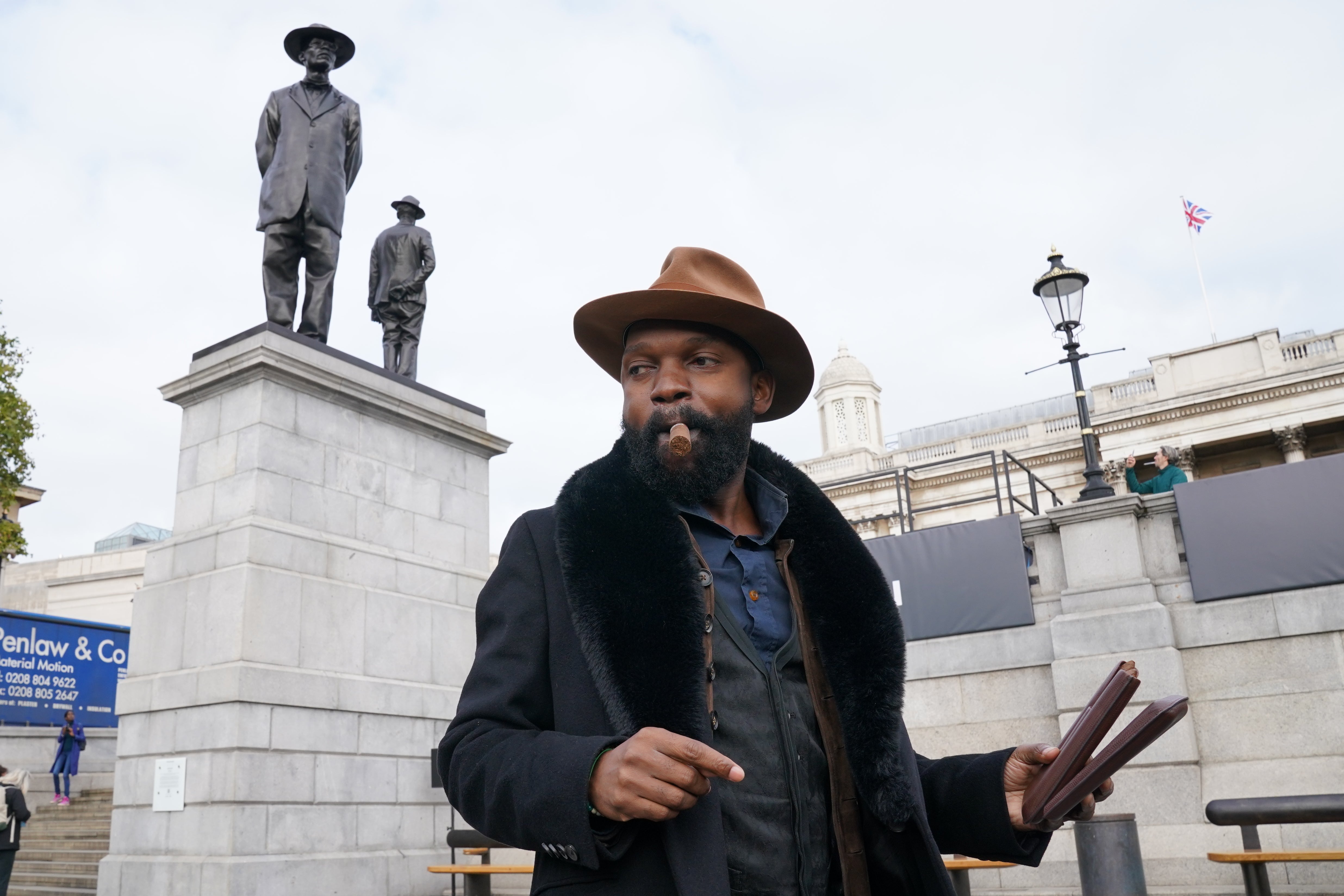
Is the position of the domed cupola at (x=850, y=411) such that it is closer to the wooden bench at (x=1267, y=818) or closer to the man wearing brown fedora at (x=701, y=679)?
the wooden bench at (x=1267, y=818)

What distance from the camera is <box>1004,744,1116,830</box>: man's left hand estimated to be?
250 centimetres

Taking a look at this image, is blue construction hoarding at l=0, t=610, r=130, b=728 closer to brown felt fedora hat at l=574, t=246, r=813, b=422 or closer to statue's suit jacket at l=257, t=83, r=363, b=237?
statue's suit jacket at l=257, t=83, r=363, b=237

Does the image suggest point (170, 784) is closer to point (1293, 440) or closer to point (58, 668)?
point (58, 668)

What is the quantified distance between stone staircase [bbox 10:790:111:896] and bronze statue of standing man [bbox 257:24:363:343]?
6.70 metres

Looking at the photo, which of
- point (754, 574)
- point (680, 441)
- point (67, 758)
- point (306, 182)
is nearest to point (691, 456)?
point (680, 441)

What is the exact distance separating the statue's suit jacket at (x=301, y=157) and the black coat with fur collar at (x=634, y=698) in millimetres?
10281

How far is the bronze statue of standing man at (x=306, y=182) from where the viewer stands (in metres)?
11.8

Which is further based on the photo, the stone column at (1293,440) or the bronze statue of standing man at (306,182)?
the stone column at (1293,440)

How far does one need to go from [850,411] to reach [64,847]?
1788 inches

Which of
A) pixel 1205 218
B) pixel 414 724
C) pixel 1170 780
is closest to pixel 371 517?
pixel 414 724

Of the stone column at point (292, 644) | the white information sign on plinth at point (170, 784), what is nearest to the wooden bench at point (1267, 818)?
the stone column at point (292, 644)

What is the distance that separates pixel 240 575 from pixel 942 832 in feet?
28.4

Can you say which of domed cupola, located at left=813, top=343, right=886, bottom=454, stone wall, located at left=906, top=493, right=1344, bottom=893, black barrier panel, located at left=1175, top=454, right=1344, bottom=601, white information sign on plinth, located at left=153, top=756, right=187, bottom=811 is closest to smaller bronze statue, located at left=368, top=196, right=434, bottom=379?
white information sign on plinth, located at left=153, top=756, right=187, bottom=811

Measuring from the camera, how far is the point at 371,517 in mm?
11531
